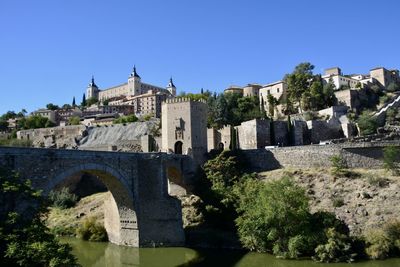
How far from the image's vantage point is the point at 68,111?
390 feet

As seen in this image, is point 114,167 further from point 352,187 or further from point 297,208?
point 352,187

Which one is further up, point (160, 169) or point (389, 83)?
point (389, 83)

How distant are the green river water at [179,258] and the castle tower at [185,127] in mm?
11947

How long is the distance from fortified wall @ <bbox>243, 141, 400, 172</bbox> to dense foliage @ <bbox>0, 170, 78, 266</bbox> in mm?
24008

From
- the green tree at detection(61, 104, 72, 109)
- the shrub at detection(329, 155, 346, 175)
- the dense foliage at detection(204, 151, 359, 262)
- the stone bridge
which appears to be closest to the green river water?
the dense foliage at detection(204, 151, 359, 262)

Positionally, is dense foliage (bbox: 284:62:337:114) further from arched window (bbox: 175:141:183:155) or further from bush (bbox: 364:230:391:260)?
bush (bbox: 364:230:391:260)

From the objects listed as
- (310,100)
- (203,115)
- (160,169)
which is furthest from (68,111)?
(160,169)

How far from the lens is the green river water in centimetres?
2481

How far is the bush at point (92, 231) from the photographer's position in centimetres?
3297

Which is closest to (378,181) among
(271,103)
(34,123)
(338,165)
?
(338,165)

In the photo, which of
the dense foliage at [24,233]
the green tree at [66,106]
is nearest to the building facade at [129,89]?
the green tree at [66,106]

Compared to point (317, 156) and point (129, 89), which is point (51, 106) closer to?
point (129, 89)

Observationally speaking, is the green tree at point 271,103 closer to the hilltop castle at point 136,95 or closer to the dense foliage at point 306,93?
the dense foliage at point 306,93

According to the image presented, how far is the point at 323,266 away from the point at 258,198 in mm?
6378
